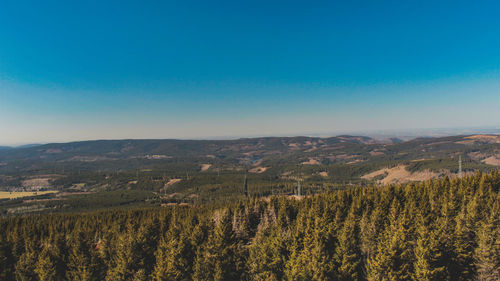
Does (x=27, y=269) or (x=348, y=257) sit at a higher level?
(x=348, y=257)

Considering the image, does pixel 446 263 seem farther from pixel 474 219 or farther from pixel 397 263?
pixel 474 219

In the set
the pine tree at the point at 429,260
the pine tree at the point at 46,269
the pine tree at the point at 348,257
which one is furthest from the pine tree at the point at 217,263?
the pine tree at the point at 46,269

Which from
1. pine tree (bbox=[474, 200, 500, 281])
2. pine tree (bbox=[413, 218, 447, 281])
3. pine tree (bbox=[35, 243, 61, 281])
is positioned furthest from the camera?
pine tree (bbox=[35, 243, 61, 281])

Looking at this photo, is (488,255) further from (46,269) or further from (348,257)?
(46,269)

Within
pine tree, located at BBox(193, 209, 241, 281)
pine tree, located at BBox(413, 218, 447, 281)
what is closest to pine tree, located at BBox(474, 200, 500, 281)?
pine tree, located at BBox(413, 218, 447, 281)

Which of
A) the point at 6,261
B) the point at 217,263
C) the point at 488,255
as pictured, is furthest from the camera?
the point at 6,261

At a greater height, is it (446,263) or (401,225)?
(401,225)

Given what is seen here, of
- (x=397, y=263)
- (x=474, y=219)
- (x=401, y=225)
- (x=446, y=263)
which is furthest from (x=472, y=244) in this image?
(x=397, y=263)

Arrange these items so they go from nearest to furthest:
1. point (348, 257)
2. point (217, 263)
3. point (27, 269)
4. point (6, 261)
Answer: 1. point (348, 257)
2. point (217, 263)
3. point (27, 269)
4. point (6, 261)

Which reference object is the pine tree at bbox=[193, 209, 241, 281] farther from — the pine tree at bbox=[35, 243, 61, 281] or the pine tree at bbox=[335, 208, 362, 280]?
the pine tree at bbox=[35, 243, 61, 281]

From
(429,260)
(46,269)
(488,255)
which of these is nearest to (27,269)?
(46,269)

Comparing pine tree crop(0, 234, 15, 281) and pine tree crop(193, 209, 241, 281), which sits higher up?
pine tree crop(193, 209, 241, 281)
